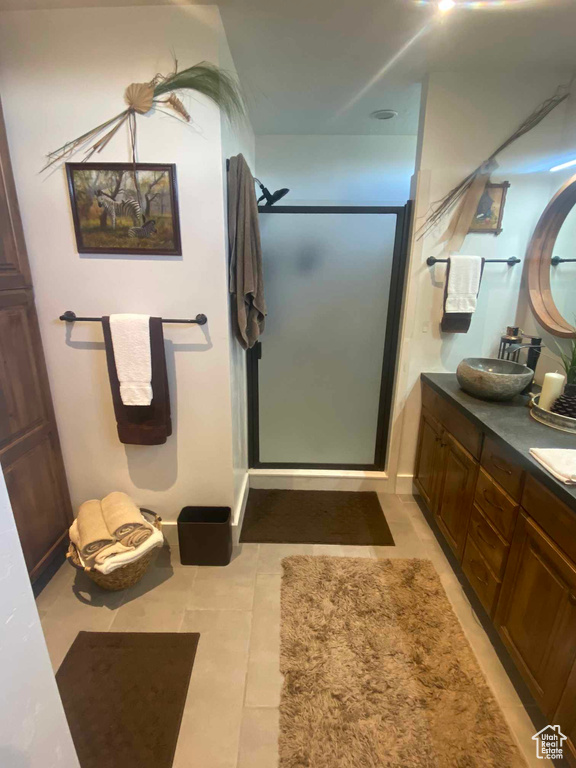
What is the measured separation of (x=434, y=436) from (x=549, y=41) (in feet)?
6.47

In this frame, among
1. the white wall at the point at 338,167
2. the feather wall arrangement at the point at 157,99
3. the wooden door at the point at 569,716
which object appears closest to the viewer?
the wooden door at the point at 569,716

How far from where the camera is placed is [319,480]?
8.82ft

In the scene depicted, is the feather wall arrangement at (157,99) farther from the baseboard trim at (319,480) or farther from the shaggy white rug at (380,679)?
the shaggy white rug at (380,679)

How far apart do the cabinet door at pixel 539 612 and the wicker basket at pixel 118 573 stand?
5.15 feet

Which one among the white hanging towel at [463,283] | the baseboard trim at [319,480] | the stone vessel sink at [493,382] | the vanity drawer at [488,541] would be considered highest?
the white hanging towel at [463,283]

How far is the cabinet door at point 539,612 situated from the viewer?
3.73 feet

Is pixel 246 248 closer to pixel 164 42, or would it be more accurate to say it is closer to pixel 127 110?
pixel 127 110

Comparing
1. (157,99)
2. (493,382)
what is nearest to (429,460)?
(493,382)

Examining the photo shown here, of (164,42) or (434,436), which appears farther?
(434,436)

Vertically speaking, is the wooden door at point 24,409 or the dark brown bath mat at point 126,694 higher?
the wooden door at point 24,409

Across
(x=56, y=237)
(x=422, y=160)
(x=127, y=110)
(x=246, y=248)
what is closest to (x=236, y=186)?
(x=246, y=248)

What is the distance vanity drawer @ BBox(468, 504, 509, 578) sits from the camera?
149cm

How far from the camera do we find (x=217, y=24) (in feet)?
4.91

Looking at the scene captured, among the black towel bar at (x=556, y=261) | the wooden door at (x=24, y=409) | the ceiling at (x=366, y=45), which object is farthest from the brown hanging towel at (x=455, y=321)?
the wooden door at (x=24, y=409)
